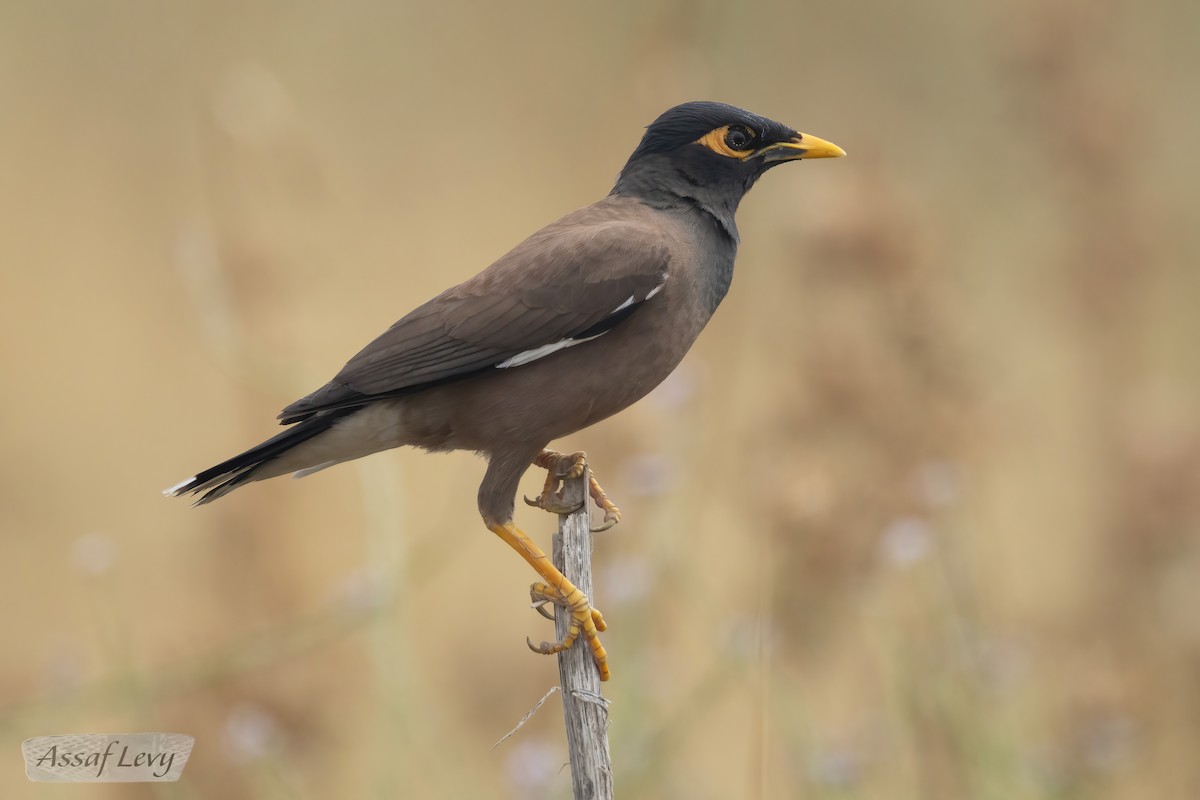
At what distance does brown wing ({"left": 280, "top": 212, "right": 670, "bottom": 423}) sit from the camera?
3.71 metres

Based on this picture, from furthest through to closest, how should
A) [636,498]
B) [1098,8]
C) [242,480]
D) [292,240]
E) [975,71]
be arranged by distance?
[975,71] < [292,240] < [1098,8] < [636,498] < [242,480]

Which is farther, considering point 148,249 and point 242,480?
point 148,249

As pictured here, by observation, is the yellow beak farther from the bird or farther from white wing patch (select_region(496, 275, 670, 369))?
white wing patch (select_region(496, 275, 670, 369))

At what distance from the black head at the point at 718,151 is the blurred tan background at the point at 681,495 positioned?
53 cm

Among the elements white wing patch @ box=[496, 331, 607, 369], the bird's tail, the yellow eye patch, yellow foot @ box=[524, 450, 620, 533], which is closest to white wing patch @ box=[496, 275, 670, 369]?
white wing patch @ box=[496, 331, 607, 369]

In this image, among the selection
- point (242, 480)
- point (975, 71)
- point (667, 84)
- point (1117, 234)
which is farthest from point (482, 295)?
point (975, 71)

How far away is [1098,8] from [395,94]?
601 centimetres

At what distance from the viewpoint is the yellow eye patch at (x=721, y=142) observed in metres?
4.24

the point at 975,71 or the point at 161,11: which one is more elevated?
A: the point at 161,11

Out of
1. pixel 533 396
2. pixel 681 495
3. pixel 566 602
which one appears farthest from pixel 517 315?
pixel 681 495

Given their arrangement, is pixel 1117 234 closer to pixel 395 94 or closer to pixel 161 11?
pixel 395 94

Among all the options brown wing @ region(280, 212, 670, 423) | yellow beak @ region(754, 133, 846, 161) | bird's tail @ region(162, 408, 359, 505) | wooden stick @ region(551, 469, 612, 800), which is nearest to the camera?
wooden stick @ region(551, 469, 612, 800)

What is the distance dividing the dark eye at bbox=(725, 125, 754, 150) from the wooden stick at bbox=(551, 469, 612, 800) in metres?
1.21

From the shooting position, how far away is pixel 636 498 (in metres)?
4.55
